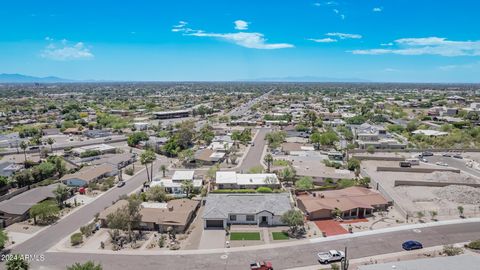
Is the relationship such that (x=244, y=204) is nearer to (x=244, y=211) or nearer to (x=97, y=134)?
(x=244, y=211)

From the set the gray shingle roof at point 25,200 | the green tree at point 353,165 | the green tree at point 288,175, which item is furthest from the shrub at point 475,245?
the gray shingle roof at point 25,200

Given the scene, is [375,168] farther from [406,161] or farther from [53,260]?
[53,260]

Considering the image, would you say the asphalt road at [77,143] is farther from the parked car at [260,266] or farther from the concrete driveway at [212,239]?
the parked car at [260,266]

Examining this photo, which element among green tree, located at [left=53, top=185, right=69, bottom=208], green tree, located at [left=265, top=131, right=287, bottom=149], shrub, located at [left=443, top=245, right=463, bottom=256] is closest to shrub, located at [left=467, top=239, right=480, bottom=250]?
shrub, located at [left=443, top=245, right=463, bottom=256]

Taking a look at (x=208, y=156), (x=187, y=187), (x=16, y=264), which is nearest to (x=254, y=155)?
(x=208, y=156)

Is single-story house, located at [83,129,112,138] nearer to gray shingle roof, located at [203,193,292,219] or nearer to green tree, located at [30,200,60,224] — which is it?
green tree, located at [30,200,60,224]

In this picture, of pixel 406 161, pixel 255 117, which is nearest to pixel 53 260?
pixel 406 161
